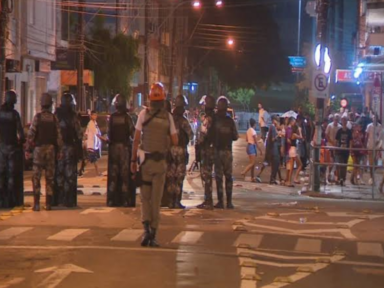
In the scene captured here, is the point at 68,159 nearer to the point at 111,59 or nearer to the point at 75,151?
the point at 75,151

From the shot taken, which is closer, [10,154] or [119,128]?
[10,154]

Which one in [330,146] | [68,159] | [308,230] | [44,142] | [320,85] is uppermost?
[320,85]

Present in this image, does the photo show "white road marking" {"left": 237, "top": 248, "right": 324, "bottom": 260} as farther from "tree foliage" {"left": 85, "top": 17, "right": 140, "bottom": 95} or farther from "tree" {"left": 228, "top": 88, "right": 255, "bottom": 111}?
"tree" {"left": 228, "top": 88, "right": 255, "bottom": 111}

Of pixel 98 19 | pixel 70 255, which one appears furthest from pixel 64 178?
pixel 98 19

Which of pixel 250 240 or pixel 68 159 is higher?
pixel 68 159

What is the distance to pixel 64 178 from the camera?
13773 millimetres

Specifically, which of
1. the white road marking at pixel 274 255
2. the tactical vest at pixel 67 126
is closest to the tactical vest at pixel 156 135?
the white road marking at pixel 274 255

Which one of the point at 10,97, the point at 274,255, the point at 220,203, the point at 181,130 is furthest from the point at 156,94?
the point at 220,203

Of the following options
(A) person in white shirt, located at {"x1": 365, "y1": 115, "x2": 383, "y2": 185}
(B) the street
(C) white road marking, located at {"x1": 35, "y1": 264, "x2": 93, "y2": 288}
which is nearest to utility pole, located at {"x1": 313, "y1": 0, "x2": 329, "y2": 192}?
(A) person in white shirt, located at {"x1": 365, "y1": 115, "x2": 383, "y2": 185}

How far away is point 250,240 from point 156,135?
1970 mm

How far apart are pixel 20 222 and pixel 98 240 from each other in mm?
2005

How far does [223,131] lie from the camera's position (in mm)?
14047

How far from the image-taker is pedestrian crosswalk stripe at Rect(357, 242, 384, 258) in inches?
395

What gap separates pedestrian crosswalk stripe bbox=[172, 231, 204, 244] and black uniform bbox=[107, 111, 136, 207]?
9.97 ft
